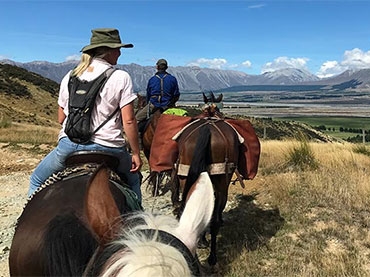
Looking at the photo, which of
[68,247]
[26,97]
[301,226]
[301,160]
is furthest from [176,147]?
[26,97]

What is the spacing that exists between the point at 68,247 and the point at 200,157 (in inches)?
129

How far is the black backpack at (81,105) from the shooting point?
264cm

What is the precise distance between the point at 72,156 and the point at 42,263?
0.95m

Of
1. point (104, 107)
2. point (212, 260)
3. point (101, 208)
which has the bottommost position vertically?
point (212, 260)

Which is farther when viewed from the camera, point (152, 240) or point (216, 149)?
point (216, 149)

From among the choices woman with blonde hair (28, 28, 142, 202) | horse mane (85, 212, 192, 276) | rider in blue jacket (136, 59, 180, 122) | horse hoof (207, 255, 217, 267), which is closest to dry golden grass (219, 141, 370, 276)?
horse hoof (207, 255, 217, 267)

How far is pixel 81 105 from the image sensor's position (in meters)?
2.64

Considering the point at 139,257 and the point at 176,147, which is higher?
the point at 139,257

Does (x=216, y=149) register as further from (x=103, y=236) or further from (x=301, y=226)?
(x=103, y=236)

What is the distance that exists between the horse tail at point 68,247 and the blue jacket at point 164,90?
19.4 feet

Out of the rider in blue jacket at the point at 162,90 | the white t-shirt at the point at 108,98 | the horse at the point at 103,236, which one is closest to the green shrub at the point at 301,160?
the rider in blue jacket at the point at 162,90

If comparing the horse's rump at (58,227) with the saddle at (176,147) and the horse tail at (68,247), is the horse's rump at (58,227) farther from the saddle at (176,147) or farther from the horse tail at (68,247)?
the saddle at (176,147)

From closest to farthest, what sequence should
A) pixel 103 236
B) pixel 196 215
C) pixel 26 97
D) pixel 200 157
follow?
pixel 103 236
pixel 196 215
pixel 200 157
pixel 26 97

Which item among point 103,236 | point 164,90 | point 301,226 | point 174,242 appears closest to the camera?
point 174,242
